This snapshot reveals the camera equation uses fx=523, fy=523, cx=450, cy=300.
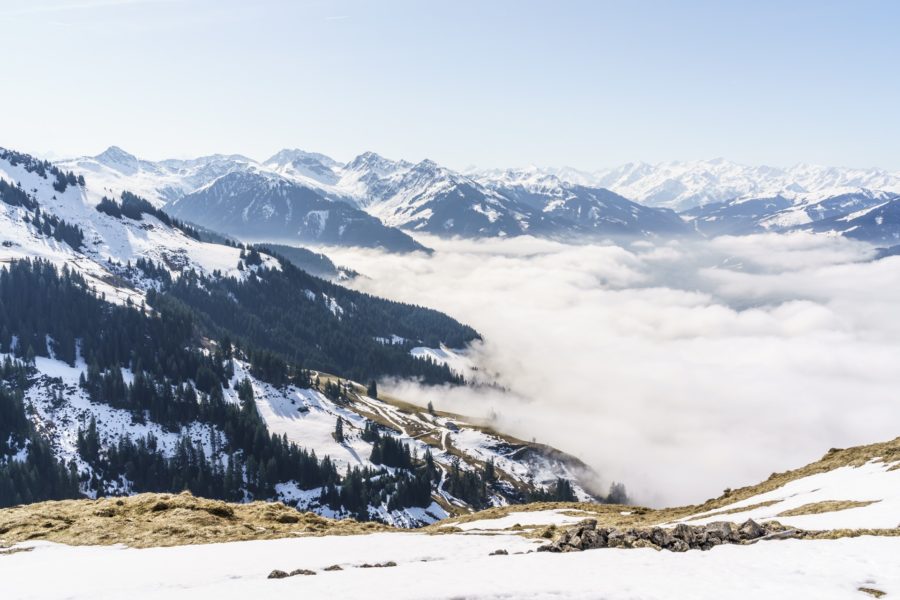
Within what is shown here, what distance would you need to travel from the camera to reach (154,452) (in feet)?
510

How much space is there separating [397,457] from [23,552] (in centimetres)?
15919

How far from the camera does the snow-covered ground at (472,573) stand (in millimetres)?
19141

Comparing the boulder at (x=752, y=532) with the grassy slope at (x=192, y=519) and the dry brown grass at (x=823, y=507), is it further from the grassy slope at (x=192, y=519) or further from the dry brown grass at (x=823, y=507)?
the dry brown grass at (x=823, y=507)

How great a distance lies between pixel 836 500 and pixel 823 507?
1.67 meters

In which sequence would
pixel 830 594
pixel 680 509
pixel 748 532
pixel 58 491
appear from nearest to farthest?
pixel 830 594
pixel 748 532
pixel 680 509
pixel 58 491

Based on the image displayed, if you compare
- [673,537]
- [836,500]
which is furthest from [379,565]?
[836,500]

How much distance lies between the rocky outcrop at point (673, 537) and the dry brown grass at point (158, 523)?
52.2 ft

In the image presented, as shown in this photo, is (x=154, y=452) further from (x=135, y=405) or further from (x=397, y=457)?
(x=397, y=457)

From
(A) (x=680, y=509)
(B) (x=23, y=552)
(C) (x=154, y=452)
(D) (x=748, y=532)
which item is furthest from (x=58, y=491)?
(D) (x=748, y=532)

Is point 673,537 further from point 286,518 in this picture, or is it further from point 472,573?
point 286,518

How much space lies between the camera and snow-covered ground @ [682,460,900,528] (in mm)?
25359

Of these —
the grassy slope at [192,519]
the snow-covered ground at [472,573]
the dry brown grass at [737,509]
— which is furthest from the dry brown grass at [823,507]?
the snow-covered ground at [472,573]

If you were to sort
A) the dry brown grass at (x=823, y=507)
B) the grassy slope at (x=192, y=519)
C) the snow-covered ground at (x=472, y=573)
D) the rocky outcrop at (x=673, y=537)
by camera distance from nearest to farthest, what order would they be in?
the snow-covered ground at (x=472, y=573)
the rocky outcrop at (x=673, y=537)
the dry brown grass at (x=823, y=507)
the grassy slope at (x=192, y=519)

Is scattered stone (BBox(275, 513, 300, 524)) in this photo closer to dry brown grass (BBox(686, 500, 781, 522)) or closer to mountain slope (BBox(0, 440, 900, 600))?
mountain slope (BBox(0, 440, 900, 600))
